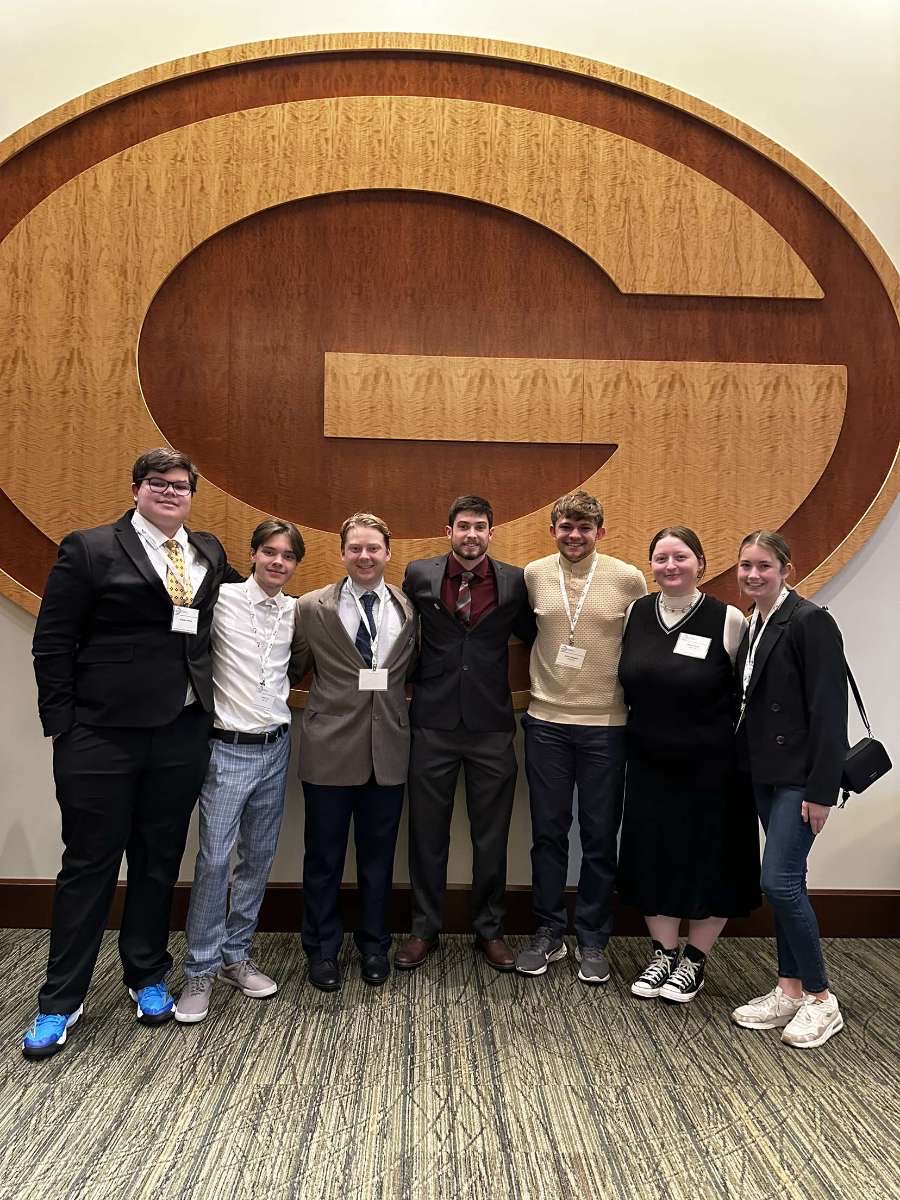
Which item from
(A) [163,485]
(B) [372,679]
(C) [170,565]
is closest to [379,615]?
(B) [372,679]

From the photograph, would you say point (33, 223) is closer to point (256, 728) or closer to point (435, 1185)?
point (256, 728)

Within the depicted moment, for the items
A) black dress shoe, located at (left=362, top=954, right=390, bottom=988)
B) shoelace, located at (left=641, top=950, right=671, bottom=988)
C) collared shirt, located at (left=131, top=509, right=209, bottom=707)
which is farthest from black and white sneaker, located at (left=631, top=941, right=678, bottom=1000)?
collared shirt, located at (left=131, top=509, right=209, bottom=707)

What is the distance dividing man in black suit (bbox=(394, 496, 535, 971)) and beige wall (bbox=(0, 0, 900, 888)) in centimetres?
31

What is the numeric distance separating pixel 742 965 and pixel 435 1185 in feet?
5.11

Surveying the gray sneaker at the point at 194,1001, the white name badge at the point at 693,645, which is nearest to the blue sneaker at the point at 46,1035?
the gray sneaker at the point at 194,1001

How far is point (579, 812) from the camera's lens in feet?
9.59

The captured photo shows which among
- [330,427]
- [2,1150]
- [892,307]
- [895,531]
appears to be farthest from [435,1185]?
[892,307]

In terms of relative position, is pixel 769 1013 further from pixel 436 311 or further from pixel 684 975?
pixel 436 311

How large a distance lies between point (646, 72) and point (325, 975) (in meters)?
3.42

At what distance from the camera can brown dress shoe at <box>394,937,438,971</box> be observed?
2.89 metres

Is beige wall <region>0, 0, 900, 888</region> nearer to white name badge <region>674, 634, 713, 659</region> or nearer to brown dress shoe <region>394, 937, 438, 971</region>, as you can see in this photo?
brown dress shoe <region>394, 937, 438, 971</region>

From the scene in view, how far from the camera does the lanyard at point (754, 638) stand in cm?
260

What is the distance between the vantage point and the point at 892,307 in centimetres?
324

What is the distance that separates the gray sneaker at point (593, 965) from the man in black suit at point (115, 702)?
132cm
